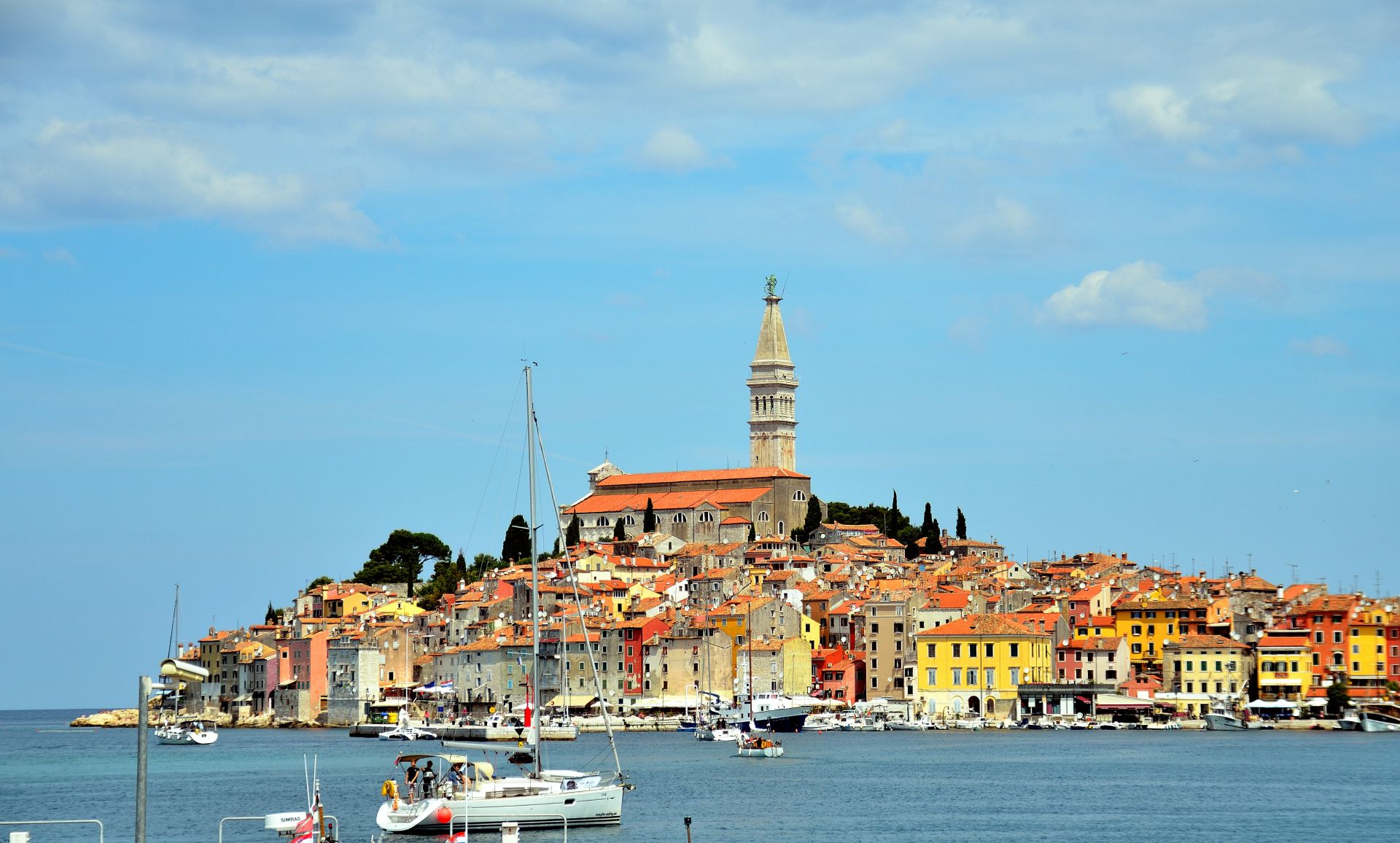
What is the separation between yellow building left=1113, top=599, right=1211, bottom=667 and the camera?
270 ft

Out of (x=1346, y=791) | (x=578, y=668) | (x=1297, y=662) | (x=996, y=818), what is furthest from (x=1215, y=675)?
(x=996, y=818)

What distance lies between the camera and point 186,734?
80.4 m

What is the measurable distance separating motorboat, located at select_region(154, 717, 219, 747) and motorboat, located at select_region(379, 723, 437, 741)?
6.66 meters

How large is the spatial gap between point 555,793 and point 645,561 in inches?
2800

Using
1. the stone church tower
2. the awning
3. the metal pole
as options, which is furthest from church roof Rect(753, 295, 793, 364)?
the metal pole

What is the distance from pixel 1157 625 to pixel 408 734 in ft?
99.3

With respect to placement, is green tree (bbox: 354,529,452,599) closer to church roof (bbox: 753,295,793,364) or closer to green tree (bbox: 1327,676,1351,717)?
church roof (bbox: 753,295,793,364)

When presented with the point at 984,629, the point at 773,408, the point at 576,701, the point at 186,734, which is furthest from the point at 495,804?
the point at 773,408

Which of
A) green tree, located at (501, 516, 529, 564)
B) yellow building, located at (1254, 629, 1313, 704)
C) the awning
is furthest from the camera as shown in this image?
green tree, located at (501, 516, 529, 564)

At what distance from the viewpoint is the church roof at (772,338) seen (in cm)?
13375

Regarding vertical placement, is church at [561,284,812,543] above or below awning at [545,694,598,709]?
above

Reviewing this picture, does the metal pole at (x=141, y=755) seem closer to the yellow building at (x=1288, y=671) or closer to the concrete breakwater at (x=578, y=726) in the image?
the concrete breakwater at (x=578, y=726)

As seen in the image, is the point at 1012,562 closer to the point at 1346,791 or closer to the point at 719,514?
the point at 719,514

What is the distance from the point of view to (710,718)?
78062 millimetres
